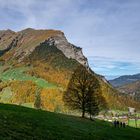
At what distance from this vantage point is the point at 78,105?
96438 millimetres

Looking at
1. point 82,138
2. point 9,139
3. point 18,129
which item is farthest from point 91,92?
point 9,139

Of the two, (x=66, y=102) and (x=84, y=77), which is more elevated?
(x=84, y=77)

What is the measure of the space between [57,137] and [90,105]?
57.5 meters

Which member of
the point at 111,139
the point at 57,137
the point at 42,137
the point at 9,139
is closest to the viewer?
the point at 9,139

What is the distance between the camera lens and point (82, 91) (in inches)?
3698

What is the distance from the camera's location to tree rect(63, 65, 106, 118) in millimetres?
94125

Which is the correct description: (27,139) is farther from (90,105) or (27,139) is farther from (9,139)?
(90,105)

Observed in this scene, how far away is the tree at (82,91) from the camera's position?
9412 cm

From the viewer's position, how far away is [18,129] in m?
36.5

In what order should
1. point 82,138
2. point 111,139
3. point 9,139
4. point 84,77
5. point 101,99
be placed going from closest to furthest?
point 9,139
point 82,138
point 111,139
point 84,77
point 101,99

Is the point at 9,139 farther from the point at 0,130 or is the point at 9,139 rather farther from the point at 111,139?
the point at 111,139

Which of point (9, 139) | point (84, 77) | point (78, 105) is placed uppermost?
point (84, 77)

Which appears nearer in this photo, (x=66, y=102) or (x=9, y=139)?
(x=9, y=139)

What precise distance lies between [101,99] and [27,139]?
71.0m
